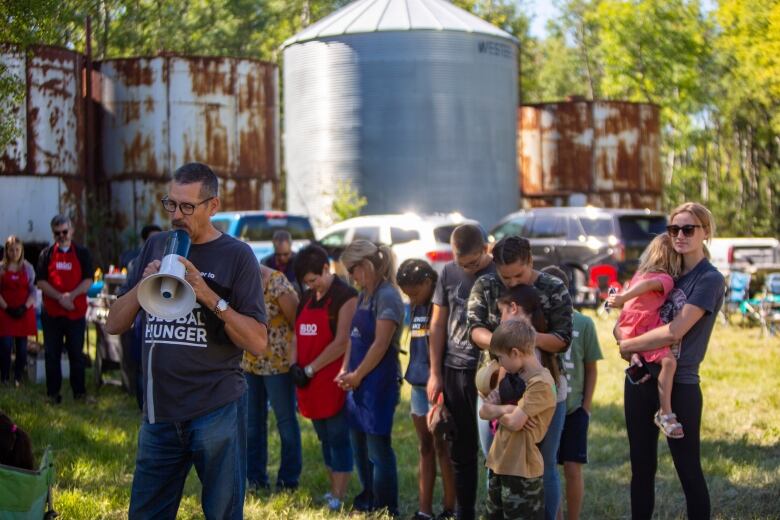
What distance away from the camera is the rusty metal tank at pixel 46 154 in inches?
682

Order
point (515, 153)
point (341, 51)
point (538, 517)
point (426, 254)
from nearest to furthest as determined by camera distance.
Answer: point (538, 517), point (426, 254), point (341, 51), point (515, 153)

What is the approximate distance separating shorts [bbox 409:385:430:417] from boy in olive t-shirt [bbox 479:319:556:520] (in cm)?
145

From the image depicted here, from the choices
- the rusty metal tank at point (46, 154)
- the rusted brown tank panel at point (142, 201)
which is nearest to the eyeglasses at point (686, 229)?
the rusty metal tank at point (46, 154)

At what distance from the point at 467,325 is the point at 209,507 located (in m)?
2.05

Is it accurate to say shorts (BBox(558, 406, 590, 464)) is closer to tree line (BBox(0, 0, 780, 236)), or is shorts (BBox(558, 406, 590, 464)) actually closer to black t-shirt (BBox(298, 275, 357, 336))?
black t-shirt (BBox(298, 275, 357, 336))

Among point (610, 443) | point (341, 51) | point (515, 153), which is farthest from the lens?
point (515, 153)

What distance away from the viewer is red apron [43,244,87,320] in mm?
9844

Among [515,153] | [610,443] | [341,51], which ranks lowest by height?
[610,443]

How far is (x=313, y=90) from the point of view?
2645 cm

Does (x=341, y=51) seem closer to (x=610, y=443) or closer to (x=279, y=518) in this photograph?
(x=610, y=443)

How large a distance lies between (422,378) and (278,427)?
53.5 inches

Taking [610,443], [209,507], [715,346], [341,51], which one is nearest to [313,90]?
[341,51]

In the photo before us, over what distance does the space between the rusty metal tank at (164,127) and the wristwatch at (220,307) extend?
16.7m

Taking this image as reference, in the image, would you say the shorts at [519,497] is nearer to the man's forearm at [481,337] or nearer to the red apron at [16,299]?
the man's forearm at [481,337]
